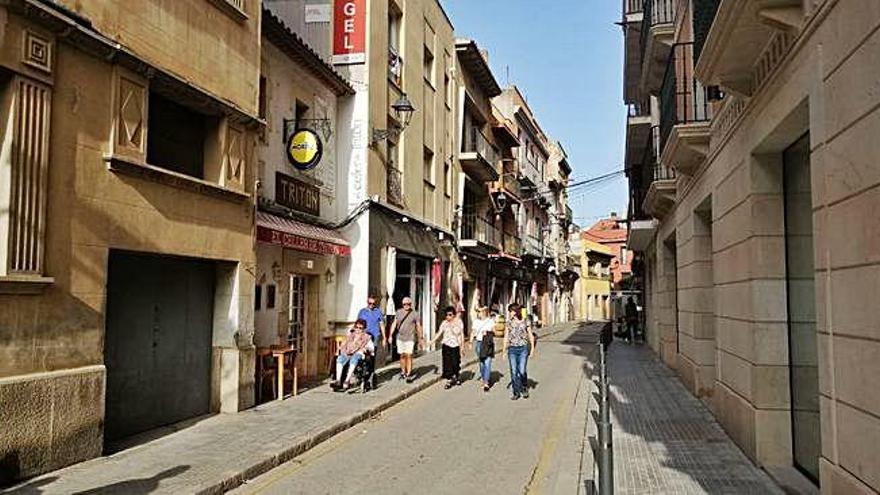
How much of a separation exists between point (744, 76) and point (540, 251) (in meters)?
39.8

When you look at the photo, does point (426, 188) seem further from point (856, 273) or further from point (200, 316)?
point (856, 273)

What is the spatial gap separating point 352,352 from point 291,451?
474cm

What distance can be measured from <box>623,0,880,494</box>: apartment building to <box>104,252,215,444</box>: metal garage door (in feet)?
23.2

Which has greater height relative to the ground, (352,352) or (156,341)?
(156,341)

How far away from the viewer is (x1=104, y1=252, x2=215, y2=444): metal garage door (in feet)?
29.2

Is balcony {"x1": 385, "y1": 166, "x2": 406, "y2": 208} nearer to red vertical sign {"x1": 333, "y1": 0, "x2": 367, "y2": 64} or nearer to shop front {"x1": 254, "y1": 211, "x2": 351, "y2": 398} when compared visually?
red vertical sign {"x1": 333, "y1": 0, "x2": 367, "y2": 64}

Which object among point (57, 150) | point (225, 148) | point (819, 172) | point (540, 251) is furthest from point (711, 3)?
point (540, 251)

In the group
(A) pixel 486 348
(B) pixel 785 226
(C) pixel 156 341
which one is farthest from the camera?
(A) pixel 486 348

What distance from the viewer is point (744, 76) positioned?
25.0ft

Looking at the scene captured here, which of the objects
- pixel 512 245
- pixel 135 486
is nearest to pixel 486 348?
pixel 135 486

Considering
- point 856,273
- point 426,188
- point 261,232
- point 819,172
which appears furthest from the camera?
point 426,188

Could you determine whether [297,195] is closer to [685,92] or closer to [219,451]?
[219,451]

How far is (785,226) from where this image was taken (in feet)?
24.9

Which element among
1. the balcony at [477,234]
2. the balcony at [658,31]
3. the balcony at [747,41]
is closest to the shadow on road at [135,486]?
the balcony at [747,41]
